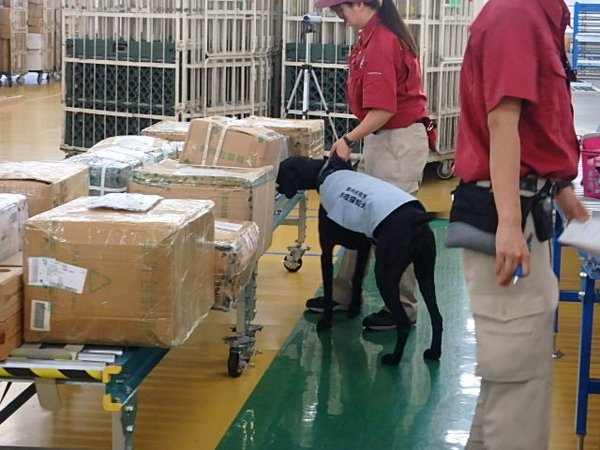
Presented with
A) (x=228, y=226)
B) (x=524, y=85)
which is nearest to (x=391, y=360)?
(x=228, y=226)

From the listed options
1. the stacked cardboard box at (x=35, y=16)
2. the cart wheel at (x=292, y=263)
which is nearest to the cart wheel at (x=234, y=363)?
the cart wheel at (x=292, y=263)

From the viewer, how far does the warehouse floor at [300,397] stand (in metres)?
4.08

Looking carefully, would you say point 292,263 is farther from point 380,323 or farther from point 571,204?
point 571,204

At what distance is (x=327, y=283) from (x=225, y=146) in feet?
3.14

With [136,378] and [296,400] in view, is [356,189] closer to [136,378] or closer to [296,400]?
[296,400]

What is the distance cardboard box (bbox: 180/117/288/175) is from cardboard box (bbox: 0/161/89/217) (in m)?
0.81

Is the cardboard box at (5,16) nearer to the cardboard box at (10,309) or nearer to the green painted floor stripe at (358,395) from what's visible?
the green painted floor stripe at (358,395)

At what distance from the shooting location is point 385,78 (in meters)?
Result: 5.09

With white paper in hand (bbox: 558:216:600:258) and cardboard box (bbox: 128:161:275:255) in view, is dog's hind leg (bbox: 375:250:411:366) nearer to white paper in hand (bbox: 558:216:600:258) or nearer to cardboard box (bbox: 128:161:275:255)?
cardboard box (bbox: 128:161:275:255)

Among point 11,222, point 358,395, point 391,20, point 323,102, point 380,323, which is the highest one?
point 391,20

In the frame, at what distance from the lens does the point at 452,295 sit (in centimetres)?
629

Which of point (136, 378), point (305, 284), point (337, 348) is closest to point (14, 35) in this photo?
point (305, 284)

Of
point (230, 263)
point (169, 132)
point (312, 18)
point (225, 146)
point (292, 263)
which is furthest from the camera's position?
point (312, 18)

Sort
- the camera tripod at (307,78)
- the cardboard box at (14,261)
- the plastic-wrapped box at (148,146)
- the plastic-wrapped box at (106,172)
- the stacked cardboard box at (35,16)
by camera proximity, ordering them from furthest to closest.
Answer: the stacked cardboard box at (35,16) → the camera tripod at (307,78) → the plastic-wrapped box at (148,146) → the plastic-wrapped box at (106,172) → the cardboard box at (14,261)
